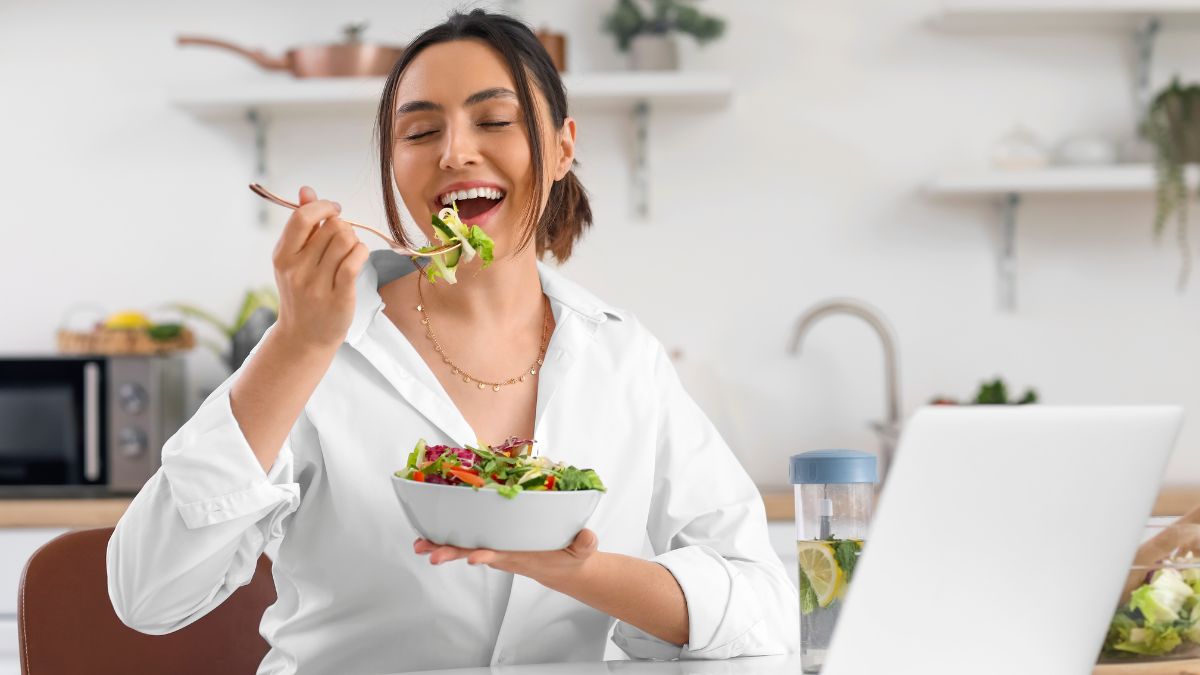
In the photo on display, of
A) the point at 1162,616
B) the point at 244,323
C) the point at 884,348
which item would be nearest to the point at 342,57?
the point at 244,323

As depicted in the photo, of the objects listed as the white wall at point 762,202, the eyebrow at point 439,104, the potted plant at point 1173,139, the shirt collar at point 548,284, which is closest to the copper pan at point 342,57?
the white wall at point 762,202

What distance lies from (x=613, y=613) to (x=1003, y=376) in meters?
2.05

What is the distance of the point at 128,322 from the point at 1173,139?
229cm

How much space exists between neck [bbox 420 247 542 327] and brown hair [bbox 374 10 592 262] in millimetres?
41

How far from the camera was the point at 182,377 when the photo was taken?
2.75 meters

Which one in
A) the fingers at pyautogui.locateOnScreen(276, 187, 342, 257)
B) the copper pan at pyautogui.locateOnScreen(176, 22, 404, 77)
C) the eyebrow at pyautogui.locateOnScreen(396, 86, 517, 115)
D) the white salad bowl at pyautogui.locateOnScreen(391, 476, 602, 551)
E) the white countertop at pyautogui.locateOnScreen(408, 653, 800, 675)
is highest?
the copper pan at pyautogui.locateOnScreen(176, 22, 404, 77)

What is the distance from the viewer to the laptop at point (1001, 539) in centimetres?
68

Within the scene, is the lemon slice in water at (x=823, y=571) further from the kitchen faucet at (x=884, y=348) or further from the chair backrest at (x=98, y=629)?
the kitchen faucet at (x=884, y=348)

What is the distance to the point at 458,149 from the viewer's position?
123cm

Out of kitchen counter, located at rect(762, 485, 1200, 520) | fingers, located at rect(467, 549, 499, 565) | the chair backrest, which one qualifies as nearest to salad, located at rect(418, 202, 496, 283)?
fingers, located at rect(467, 549, 499, 565)

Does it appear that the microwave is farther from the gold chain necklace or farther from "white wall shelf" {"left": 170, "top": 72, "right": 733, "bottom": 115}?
the gold chain necklace

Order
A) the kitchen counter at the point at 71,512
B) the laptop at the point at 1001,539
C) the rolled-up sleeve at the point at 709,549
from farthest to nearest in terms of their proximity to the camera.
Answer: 1. the kitchen counter at the point at 71,512
2. the rolled-up sleeve at the point at 709,549
3. the laptop at the point at 1001,539

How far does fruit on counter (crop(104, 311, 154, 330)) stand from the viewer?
102 inches

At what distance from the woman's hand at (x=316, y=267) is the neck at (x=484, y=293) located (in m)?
0.40
